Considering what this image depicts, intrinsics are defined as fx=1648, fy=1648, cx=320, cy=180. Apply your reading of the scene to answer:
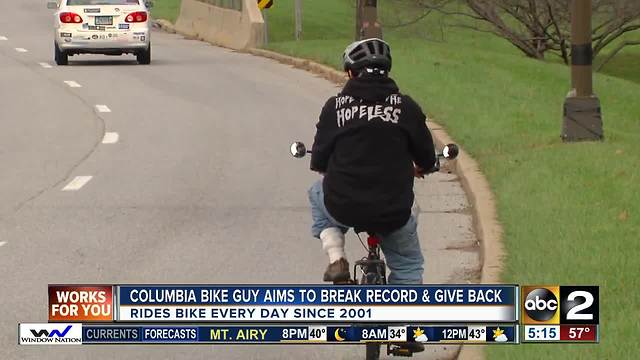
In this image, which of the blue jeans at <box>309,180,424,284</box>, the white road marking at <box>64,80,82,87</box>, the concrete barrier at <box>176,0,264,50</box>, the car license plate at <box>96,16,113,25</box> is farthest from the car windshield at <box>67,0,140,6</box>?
the blue jeans at <box>309,180,424,284</box>

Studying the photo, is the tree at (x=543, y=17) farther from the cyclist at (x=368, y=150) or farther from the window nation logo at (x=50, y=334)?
the cyclist at (x=368, y=150)

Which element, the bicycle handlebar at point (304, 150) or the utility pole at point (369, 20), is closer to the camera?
the bicycle handlebar at point (304, 150)

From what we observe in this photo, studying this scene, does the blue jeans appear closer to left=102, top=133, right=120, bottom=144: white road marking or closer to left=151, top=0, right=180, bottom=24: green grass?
left=102, top=133, right=120, bottom=144: white road marking

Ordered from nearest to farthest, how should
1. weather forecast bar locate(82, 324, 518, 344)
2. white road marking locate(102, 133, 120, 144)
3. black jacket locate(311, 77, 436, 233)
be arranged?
weather forecast bar locate(82, 324, 518, 344)
black jacket locate(311, 77, 436, 233)
white road marking locate(102, 133, 120, 144)

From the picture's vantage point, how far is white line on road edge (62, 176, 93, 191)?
16.1 m

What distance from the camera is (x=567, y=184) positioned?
14266 mm

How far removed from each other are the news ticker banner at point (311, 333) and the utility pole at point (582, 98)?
959 cm

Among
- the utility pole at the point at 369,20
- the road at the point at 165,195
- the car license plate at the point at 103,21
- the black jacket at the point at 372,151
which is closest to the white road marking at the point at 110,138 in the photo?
the road at the point at 165,195

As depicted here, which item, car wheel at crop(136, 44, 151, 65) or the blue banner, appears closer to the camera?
the blue banner

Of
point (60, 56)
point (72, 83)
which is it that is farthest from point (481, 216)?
point (60, 56)

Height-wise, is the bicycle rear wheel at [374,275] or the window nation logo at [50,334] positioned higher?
the bicycle rear wheel at [374,275]

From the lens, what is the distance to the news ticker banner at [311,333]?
7844 millimetres

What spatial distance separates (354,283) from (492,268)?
288 centimetres

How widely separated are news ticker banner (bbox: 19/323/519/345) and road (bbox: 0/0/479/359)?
1123mm
